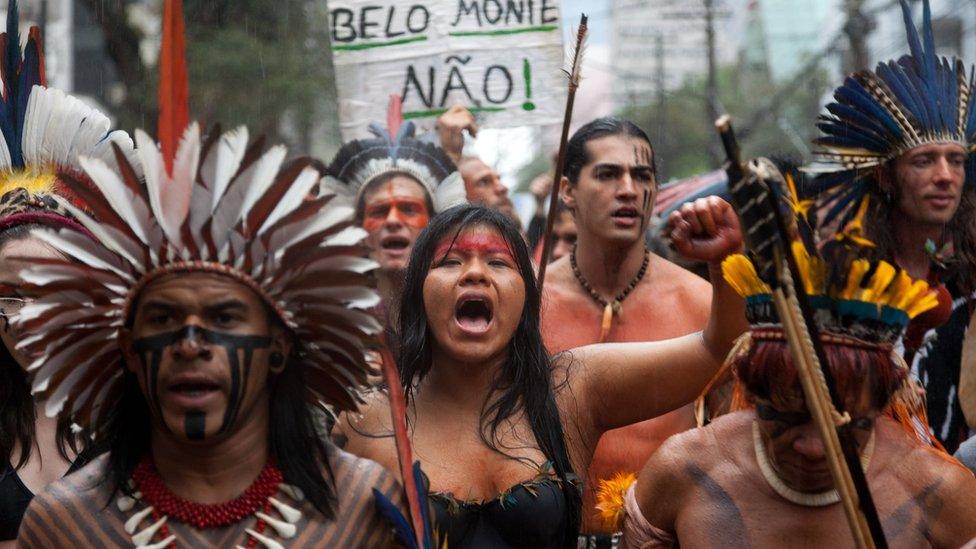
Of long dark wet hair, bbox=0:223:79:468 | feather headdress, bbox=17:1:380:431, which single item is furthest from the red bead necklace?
long dark wet hair, bbox=0:223:79:468

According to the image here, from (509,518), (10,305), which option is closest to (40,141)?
(10,305)

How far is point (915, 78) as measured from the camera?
240 inches

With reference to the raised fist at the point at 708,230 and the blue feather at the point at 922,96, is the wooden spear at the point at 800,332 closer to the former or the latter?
the raised fist at the point at 708,230

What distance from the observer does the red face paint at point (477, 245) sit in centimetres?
438

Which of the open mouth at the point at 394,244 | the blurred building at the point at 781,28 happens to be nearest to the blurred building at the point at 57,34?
the open mouth at the point at 394,244

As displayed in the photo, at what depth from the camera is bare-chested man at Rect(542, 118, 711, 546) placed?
598 cm

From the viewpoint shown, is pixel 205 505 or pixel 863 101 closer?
pixel 205 505

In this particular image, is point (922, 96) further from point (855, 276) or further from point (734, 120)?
point (734, 120)

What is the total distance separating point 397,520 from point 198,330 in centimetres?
62

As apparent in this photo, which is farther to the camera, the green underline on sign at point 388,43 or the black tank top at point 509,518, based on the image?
the green underline on sign at point 388,43

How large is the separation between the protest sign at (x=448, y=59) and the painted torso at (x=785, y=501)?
443 centimetres

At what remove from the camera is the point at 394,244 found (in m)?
7.36

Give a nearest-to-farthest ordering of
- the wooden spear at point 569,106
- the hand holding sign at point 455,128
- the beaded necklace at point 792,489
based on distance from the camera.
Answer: the beaded necklace at point 792,489, the wooden spear at point 569,106, the hand holding sign at point 455,128

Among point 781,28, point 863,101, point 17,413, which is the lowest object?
point 17,413
